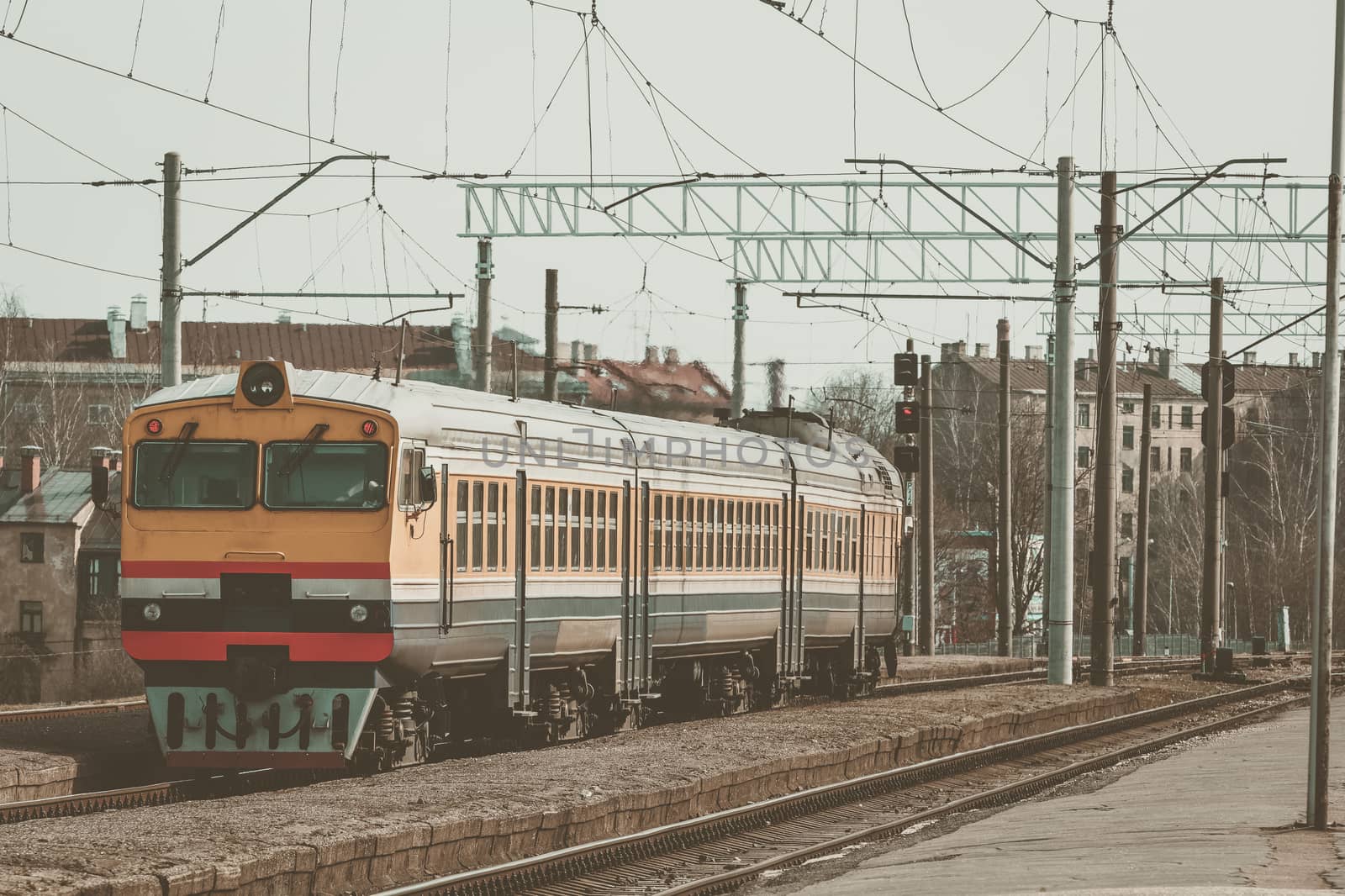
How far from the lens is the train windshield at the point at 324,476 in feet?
52.1

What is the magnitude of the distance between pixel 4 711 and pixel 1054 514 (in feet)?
46.9

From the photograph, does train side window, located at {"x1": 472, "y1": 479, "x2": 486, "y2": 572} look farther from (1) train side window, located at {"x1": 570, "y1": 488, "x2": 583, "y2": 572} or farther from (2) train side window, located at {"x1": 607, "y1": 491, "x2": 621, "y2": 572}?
(2) train side window, located at {"x1": 607, "y1": 491, "x2": 621, "y2": 572}

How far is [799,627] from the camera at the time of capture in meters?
26.0

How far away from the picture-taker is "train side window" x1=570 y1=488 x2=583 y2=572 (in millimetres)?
19359

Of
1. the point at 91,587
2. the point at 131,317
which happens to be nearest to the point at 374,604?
the point at 91,587

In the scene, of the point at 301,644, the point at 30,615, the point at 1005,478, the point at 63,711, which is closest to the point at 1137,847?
the point at 301,644

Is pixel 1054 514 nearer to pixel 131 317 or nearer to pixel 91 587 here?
pixel 91 587

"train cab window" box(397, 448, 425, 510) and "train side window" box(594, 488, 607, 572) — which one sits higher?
"train cab window" box(397, 448, 425, 510)

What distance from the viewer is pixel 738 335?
3984 cm

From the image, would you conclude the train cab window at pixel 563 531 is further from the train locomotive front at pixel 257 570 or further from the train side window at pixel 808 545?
the train side window at pixel 808 545

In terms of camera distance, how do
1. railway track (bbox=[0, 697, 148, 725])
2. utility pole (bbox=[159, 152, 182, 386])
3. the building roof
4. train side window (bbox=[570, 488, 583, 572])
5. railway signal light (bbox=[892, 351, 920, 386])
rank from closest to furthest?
train side window (bbox=[570, 488, 583, 572]), railway track (bbox=[0, 697, 148, 725]), utility pole (bbox=[159, 152, 182, 386]), railway signal light (bbox=[892, 351, 920, 386]), the building roof

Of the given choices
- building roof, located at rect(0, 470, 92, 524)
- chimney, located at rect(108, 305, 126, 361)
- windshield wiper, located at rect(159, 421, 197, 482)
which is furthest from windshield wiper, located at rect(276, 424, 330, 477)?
chimney, located at rect(108, 305, 126, 361)

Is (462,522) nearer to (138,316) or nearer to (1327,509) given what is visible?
(1327,509)

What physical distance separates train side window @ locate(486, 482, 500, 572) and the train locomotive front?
5.98ft
